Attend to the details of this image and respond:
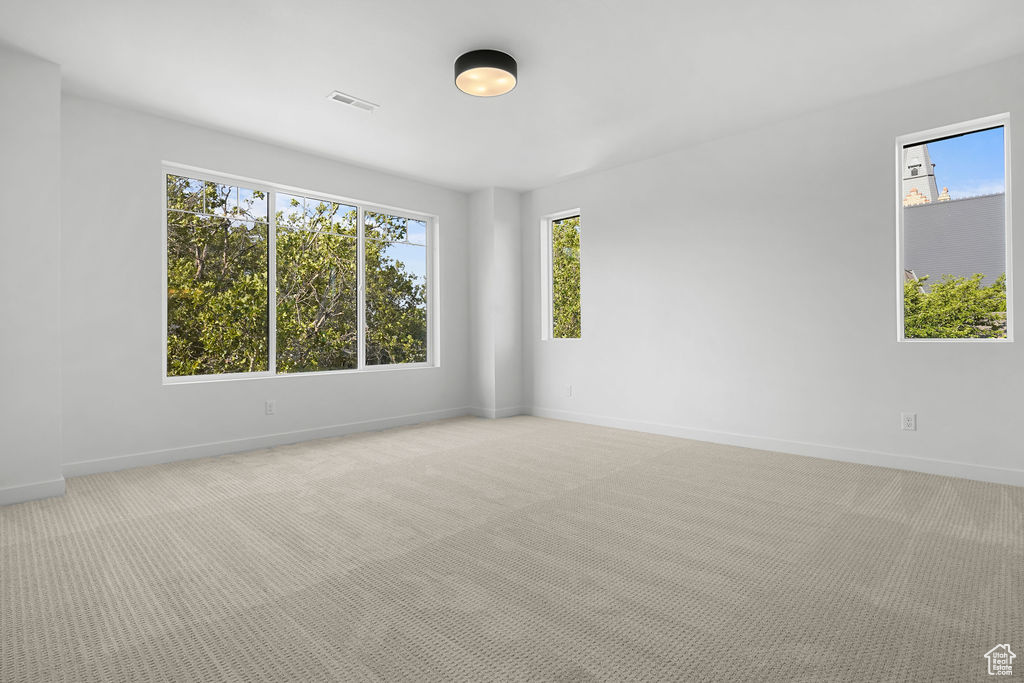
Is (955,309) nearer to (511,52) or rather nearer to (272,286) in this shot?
(511,52)

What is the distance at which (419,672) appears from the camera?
1557 millimetres

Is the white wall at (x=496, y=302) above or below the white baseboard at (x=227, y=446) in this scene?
above

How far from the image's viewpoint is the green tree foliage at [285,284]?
14.5 feet

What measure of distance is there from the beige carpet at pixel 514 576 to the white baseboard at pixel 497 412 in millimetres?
2482

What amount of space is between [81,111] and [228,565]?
142 inches

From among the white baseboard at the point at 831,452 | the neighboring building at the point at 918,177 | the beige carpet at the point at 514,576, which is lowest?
the beige carpet at the point at 514,576

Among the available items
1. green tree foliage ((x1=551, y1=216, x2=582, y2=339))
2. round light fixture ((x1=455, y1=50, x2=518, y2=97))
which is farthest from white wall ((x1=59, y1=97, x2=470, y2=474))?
green tree foliage ((x1=551, y1=216, x2=582, y2=339))

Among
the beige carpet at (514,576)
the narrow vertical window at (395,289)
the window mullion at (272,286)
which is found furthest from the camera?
the narrow vertical window at (395,289)

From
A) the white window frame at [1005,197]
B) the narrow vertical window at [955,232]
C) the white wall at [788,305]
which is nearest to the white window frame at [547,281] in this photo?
the white wall at [788,305]

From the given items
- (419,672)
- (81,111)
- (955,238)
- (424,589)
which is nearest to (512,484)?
(424,589)

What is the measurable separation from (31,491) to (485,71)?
3890 mm

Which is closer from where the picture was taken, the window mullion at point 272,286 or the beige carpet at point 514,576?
the beige carpet at point 514,576

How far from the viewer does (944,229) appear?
3.71 metres

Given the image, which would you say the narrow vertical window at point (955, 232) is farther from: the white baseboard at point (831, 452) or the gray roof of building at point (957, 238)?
the white baseboard at point (831, 452)
